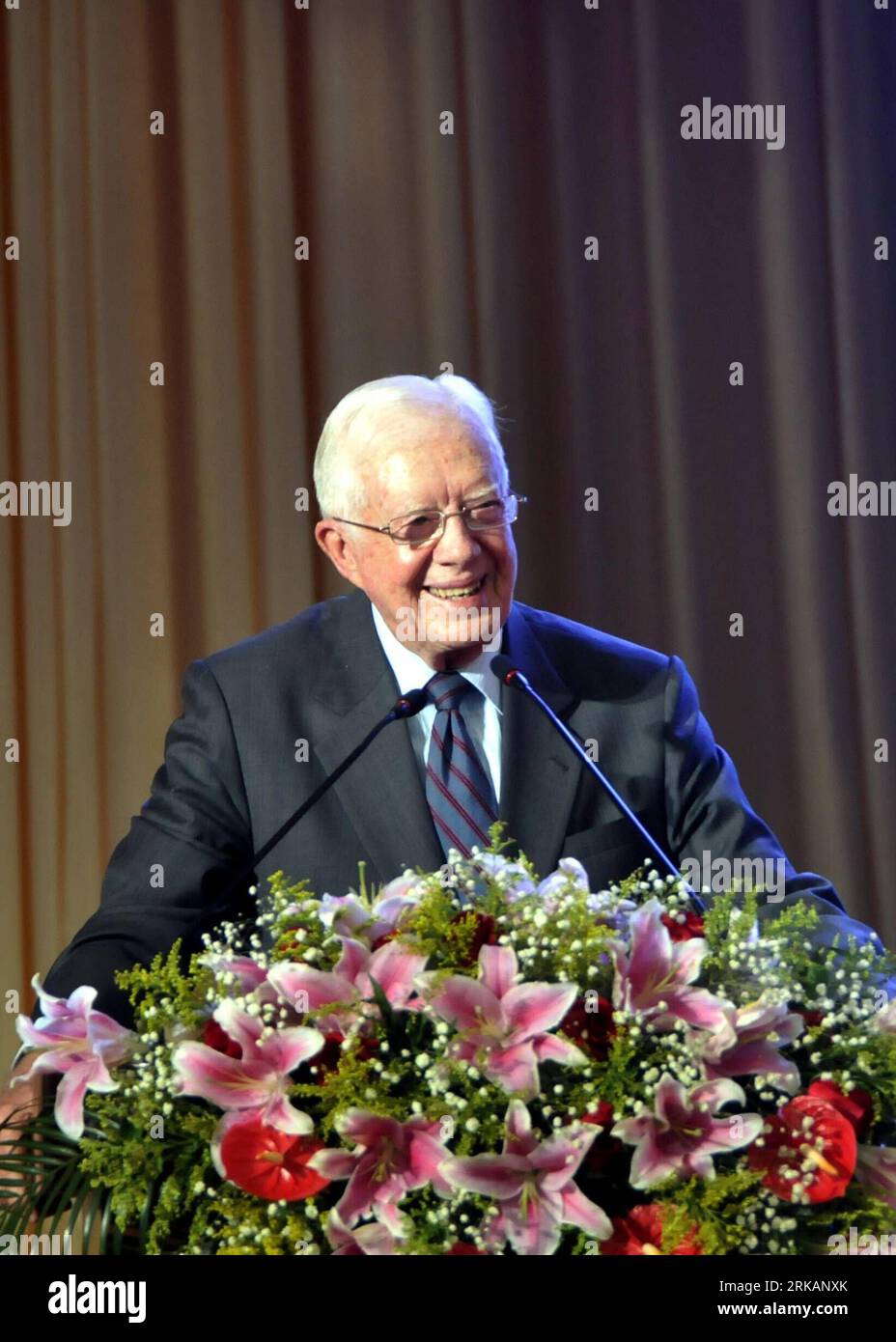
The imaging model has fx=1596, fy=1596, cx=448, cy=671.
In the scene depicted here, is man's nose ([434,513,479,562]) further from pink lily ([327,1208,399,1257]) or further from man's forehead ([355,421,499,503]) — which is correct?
pink lily ([327,1208,399,1257])

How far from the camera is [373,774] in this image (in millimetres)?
2117

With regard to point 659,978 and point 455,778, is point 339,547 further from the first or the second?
point 659,978

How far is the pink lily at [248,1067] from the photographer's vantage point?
111 cm

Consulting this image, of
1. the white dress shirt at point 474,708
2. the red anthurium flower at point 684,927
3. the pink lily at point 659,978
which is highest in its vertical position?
the white dress shirt at point 474,708

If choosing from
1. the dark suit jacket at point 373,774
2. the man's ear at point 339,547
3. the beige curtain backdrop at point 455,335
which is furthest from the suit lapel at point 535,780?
the beige curtain backdrop at point 455,335

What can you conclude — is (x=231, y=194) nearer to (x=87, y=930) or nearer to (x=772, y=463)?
(x=772, y=463)

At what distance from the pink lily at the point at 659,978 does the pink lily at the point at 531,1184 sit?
4.1 inches

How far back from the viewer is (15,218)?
375 centimetres

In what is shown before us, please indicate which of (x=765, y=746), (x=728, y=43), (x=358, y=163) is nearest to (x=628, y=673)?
(x=765, y=746)

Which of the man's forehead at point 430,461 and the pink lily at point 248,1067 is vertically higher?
the man's forehead at point 430,461

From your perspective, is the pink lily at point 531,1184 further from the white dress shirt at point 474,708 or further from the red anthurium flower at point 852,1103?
the white dress shirt at point 474,708

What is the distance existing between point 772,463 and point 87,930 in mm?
2457

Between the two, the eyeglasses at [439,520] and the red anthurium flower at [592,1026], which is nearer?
the red anthurium flower at [592,1026]

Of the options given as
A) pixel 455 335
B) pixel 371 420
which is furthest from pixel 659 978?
pixel 455 335
